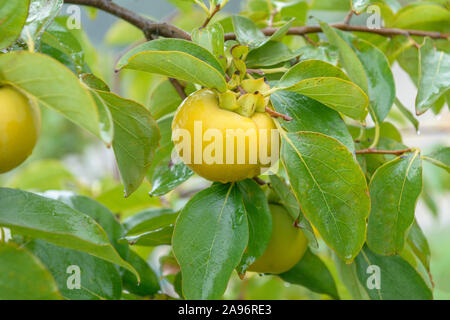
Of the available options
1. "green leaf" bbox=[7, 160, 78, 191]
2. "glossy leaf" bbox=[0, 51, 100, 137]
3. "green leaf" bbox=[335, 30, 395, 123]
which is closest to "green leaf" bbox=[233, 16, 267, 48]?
"green leaf" bbox=[335, 30, 395, 123]

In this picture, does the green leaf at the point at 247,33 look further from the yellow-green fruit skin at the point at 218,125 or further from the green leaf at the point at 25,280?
the green leaf at the point at 25,280

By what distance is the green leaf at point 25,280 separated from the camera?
330 mm

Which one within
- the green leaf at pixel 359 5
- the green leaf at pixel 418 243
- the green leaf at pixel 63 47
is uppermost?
the green leaf at pixel 359 5

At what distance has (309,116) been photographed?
17.5 inches

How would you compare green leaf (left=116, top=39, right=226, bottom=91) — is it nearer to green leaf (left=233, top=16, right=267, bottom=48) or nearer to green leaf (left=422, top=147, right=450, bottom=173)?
green leaf (left=233, top=16, right=267, bottom=48)

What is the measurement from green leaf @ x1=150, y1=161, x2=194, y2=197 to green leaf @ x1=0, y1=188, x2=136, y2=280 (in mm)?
132

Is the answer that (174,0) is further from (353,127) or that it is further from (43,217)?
(43,217)

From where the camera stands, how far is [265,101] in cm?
43

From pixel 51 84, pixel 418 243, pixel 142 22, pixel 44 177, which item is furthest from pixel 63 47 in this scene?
pixel 44 177

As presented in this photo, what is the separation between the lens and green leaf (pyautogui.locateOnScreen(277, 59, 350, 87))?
0.44 m

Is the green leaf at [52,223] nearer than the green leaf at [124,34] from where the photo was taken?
Yes

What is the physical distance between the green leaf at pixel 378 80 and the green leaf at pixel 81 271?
33 centimetres

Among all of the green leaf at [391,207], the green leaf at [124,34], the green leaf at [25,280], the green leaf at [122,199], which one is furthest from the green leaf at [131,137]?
the green leaf at [124,34]

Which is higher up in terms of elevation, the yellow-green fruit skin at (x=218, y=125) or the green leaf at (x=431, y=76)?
the green leaf at (x=431, y=76)
